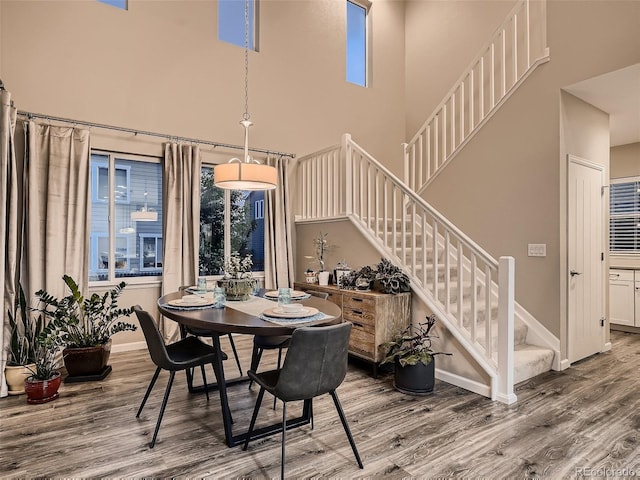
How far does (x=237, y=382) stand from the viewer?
3400mm

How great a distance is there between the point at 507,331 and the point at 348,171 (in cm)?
242

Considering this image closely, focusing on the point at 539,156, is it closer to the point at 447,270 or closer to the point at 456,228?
the point at 456,228

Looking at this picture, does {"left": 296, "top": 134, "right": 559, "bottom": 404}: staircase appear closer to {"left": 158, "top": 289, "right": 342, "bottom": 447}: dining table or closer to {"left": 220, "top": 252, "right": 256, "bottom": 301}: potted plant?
{"left": 158, "top": 289, "right": 342, "bottom": 447}: dining table

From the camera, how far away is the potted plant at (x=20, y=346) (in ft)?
10.5

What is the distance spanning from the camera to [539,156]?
13.3ft

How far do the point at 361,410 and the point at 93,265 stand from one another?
328cm

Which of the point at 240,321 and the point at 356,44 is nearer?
the point at 240,321

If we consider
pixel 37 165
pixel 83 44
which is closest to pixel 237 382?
pixel 37 165

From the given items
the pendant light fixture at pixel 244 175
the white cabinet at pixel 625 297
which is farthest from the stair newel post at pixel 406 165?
the white cabinet at pixel 625 297

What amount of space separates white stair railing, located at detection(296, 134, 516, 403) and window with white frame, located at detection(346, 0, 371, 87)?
202 centimetres

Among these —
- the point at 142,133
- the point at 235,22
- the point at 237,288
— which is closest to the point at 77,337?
the point at 237,288

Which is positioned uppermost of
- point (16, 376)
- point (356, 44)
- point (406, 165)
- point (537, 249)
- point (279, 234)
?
point (356, 44)

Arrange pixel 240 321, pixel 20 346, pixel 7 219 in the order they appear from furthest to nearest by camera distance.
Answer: pixel 7 219 → pixel 20 346 → pixel 240 321

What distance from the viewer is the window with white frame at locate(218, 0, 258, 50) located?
5141mm
